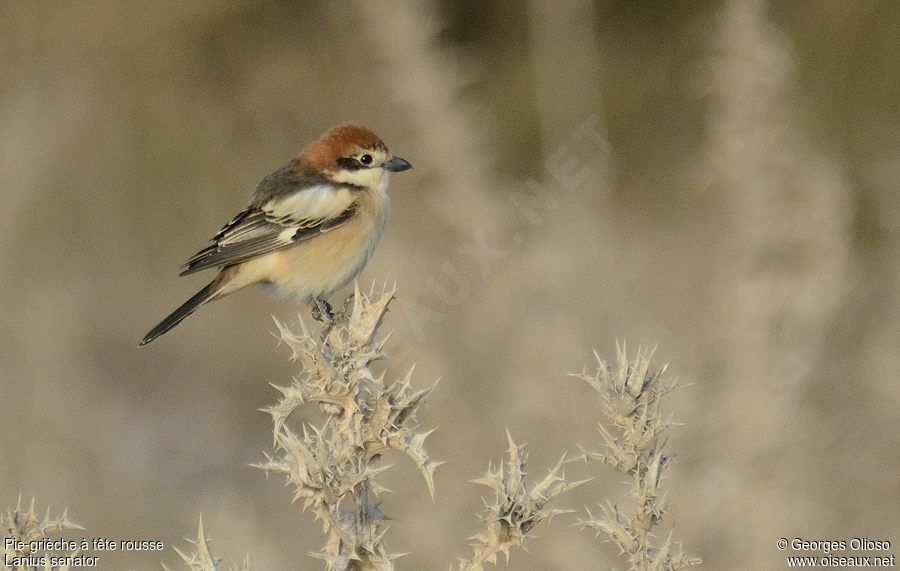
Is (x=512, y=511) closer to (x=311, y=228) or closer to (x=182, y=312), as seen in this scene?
(x=182, y=312)

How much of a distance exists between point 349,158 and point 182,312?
1.04m

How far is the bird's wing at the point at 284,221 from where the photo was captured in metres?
4.43

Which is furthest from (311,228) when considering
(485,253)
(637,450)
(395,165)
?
(637,450)

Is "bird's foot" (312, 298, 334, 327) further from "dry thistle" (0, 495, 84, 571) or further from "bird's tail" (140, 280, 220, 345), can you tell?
"dry thistle" (0, 495, 84, 571)

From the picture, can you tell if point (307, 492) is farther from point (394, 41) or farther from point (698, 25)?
point (698, 25)

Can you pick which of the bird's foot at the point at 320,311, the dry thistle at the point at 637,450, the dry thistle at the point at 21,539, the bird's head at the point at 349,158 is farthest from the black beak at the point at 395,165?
the dry thistle at the point at 21,539

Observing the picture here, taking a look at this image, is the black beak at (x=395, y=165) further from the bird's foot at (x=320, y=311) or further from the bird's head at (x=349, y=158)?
the bird's foot at (x=320, y=311)

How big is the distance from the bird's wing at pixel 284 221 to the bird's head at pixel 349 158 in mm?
98

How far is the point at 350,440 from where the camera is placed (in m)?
2.23

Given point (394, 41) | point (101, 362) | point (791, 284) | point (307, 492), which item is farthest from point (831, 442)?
point (101, 362)

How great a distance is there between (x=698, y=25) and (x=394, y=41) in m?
6.57

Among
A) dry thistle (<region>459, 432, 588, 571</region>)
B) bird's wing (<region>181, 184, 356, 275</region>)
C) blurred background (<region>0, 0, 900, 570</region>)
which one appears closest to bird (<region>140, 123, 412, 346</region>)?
bird's wing (<region>181, 184, 356, 275</region>)

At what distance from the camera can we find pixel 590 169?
15.5 ft

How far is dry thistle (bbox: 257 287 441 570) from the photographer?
2137 millimetres
